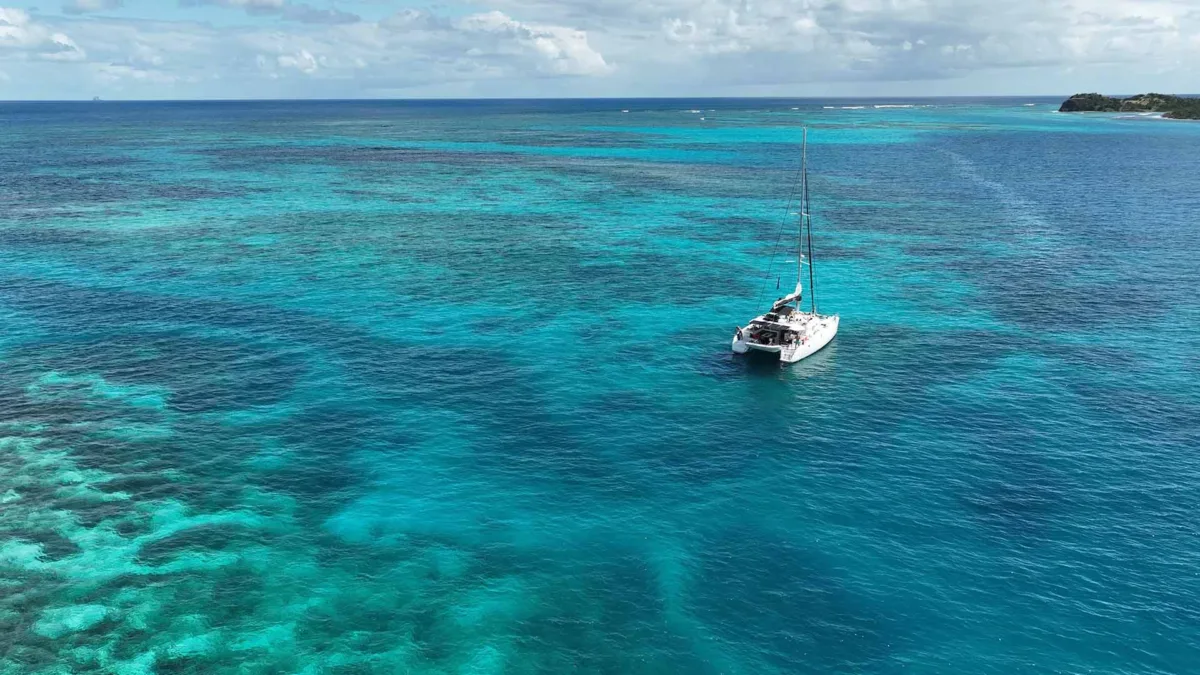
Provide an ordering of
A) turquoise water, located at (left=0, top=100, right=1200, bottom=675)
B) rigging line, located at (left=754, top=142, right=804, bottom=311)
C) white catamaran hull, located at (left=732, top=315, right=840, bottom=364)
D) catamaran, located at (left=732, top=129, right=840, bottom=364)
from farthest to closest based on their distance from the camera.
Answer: rigging line, located at (left=754, top=142, right=804, bottom=311) < catamaran, located at (left=732, top=129, right=840, bottom=364) < white catamaran hull, located at (left=732, top=315, right=840, bottom=364) < turquoise water, located at (left=0, top=100, right=1200, bottom=675)

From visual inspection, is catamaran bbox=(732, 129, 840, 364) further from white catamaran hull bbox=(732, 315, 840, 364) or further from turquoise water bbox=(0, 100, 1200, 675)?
turquoise water bbox=(0, 100, 1200, 675)

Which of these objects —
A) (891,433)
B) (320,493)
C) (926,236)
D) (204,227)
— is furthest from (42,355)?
(926,236)

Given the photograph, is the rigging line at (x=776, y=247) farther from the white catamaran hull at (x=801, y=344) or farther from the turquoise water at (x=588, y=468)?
the white catamaran hull at (x=801, y=344)

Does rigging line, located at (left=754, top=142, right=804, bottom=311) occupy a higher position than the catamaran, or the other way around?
rigging line, located at (left=754, top=142, right=804, bottom=311)

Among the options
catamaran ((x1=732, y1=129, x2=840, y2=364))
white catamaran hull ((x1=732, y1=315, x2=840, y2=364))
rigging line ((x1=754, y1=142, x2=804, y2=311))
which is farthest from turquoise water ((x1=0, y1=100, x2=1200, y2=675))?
catamaran ((x1=732, y1=129, x2=840, y2=364))

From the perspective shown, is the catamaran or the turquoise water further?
the catamaran

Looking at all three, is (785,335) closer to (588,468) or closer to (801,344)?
(801,344)

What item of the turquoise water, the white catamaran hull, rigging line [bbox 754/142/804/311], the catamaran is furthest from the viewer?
rigging line [bbox 754/142/804/311]
